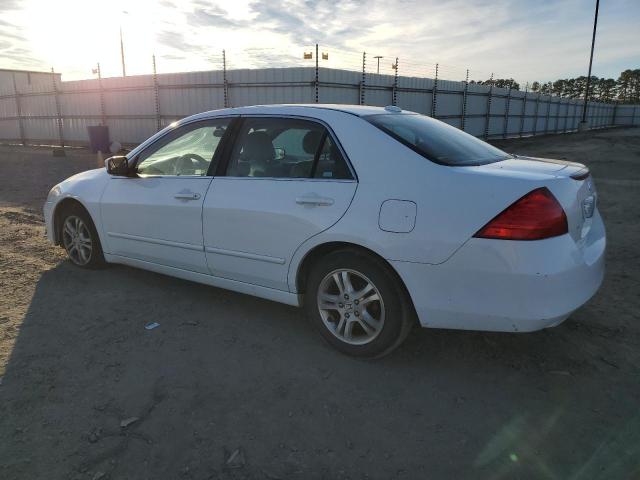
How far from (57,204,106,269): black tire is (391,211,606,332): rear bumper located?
3.15 m

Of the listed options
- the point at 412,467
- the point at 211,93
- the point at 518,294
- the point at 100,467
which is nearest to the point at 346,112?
the point at 518,294

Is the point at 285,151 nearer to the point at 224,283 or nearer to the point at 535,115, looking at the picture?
the point at 224,283

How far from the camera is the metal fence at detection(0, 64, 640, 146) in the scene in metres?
15.0

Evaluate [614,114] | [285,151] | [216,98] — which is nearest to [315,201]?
[285,151]

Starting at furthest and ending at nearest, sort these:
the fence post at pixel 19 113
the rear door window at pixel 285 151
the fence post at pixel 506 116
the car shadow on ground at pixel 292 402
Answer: the fence post at pixel 506 116, the fence post at pixel 19 113, the rear door window at pixel 285 151, the car shadow on ground at pixel 292 402

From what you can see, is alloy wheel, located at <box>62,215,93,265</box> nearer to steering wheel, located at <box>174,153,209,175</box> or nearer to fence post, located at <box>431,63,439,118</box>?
steering wheel, located at <box>174,153,209,175</box>

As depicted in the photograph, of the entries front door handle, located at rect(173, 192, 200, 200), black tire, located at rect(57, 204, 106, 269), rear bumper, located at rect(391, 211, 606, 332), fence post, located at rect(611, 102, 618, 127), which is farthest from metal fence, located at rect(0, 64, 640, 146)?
fence post, located at rect(611, 102, 618, 127)

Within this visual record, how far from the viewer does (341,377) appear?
295 cm

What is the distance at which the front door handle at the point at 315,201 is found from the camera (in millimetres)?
3049

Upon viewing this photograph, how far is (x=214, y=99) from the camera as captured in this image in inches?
644

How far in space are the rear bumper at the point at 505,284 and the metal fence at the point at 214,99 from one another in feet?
40.6

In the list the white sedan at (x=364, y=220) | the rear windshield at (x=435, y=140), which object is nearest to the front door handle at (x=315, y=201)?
the white sedan at (x=364, y=220)

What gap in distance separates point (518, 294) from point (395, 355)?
97cm

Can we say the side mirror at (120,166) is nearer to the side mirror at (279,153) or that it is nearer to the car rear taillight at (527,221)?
the side mirror at (279,153)
